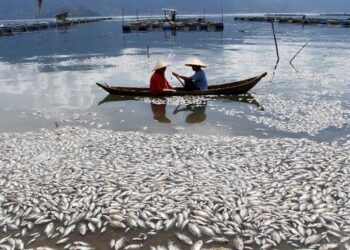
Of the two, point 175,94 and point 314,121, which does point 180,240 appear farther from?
point 175,94

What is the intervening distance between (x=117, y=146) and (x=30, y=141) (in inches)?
119

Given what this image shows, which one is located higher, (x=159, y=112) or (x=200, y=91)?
(x=200, y=91)

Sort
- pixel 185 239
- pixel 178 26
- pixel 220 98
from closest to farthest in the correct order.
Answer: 1. pixel 185 239
2. pixel 220 98
3. pixel 178 26

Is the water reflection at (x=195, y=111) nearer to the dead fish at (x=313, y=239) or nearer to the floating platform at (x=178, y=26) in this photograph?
the dead fish at (x=313, y=239)

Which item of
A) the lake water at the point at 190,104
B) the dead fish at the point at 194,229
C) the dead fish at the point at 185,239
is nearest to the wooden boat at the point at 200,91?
the lake water at the point at 190,104

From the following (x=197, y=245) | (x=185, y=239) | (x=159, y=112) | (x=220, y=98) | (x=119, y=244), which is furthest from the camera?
(x=220, y=98)

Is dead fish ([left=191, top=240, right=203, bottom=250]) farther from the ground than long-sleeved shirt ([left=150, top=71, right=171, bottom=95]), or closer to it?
closer to it

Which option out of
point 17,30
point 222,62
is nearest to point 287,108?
point 222,62

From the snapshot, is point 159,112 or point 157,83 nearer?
point 159,112

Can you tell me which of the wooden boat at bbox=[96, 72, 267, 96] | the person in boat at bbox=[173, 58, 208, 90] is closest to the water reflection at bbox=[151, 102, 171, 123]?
the wooden boat at bbox=[96, 72, 267, 96]

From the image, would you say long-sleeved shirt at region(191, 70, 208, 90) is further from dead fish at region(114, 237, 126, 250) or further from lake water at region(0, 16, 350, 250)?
dead fish at region(114, 237, 126, 250)

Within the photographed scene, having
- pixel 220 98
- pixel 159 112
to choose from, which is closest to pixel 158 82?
pixel 159 112

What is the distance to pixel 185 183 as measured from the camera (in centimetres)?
891

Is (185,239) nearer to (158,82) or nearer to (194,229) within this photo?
(194,229)
